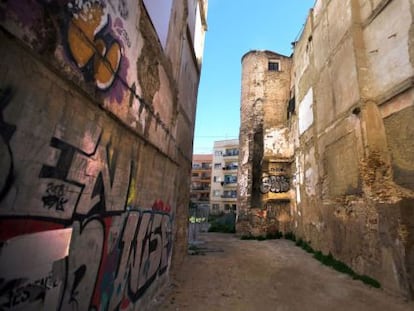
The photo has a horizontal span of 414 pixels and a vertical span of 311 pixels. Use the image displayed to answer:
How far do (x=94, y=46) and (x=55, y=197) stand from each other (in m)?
1.65

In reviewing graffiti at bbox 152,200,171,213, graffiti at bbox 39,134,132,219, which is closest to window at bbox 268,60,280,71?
graffiti at bbox 152,200,171,213

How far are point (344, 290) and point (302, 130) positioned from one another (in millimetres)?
8590

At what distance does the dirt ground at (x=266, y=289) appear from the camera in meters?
4.48

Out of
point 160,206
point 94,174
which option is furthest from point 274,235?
point 94,174

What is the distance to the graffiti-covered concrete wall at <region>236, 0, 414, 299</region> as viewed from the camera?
18.0ft

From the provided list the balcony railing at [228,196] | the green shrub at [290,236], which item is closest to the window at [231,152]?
the balcony railing at [228,196]

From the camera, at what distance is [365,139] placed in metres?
6.48

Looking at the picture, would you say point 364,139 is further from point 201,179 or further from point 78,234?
point 201,179

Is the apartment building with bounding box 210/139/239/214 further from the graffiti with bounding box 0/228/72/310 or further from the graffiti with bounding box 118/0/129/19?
the graffiti with bounding box 0/228/72/310

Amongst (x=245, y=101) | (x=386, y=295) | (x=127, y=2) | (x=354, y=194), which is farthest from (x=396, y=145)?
(x=245, y=101)

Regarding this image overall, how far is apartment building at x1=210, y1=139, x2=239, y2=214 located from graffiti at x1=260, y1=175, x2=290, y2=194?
21980mm

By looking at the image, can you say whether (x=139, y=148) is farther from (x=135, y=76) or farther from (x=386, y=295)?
(x=386, y=295)

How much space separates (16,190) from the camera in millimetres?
1650

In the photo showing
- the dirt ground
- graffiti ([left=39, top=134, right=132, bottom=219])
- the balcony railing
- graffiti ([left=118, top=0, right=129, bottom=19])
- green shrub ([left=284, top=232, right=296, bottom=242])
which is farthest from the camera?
the balcony railing
